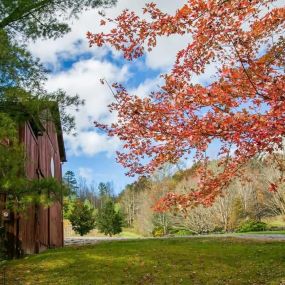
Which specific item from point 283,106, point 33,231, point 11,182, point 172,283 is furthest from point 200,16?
point 33,231

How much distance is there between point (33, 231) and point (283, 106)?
12.9 meters

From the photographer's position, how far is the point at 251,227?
117 feet

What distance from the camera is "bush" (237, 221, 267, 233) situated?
35.4 m

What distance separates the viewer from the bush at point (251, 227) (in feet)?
116

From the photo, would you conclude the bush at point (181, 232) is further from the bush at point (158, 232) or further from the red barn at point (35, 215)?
the red barn at point (35, 215)

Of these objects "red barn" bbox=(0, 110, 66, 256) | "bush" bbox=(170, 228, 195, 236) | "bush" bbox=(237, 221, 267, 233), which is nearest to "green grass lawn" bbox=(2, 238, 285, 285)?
"red barn" bbox=(0, 110, 66, 256)

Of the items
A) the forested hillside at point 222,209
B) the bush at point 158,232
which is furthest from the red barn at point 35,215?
the bush at point 158,232

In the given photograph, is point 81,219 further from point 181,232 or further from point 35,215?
point 35,215

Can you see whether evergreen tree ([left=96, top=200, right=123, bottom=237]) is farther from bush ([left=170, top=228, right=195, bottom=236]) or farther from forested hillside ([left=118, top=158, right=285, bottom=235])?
bush ([left=170, top=228, right=195, bottom=236])

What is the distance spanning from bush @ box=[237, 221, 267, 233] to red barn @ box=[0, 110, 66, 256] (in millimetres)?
17177

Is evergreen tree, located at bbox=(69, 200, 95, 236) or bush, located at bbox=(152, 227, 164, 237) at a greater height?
evergreen tree, located at bbox=(69, 200, 95, 236)

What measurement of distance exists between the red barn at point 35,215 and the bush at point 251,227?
56.4 feet

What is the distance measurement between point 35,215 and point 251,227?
23.5 meters

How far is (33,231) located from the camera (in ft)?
53.8
